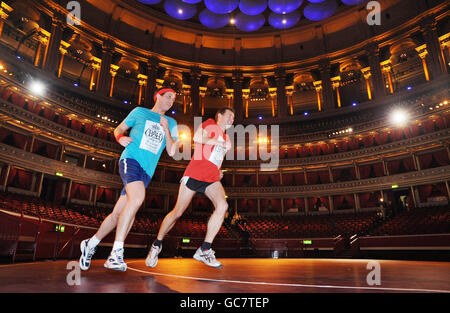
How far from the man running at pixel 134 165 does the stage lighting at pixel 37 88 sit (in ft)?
55.9

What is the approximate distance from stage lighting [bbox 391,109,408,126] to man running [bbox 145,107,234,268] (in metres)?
20.2

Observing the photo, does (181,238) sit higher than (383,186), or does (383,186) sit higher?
(383,186)

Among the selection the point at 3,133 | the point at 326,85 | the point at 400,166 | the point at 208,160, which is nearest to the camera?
the point at 208,160

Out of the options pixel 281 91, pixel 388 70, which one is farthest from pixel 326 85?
pixel 388 70

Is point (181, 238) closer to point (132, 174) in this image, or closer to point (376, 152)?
point (132, 174)

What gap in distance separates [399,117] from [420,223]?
8544mm

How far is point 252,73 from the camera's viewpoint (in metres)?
26.1

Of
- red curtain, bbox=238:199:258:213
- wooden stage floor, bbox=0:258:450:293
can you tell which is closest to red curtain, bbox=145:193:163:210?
red curtain, bbox=238:199:258:213

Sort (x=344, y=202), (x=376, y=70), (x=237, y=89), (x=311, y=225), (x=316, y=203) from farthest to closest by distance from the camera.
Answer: (x=237, y=89)
(x=316, y=203)
(x=344, y=202)
(x=376, y=70)
(x=311, y=225)

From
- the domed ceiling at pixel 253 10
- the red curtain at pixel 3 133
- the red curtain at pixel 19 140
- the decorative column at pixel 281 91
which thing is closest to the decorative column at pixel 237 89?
the decorative column at pixel 281 91

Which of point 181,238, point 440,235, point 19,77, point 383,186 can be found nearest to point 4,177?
point 19,77

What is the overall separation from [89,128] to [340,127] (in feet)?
66.6

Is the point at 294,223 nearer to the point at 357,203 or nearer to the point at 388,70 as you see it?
the point at 357,203

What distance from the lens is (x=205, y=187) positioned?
3951 millimetres
